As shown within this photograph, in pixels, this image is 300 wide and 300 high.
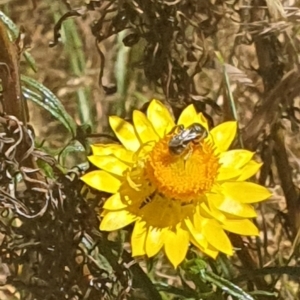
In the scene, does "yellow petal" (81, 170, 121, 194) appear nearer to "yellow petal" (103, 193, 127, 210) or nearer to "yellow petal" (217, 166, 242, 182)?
"yellow petal" (103, 193, 127, 210)

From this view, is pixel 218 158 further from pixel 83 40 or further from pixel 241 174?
pixel 83 40

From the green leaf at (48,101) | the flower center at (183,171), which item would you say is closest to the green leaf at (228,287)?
the flower center at (183,171)

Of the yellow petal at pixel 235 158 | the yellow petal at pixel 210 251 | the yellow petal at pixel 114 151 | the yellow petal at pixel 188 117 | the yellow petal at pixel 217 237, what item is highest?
the yellow petal at pixel 188 117

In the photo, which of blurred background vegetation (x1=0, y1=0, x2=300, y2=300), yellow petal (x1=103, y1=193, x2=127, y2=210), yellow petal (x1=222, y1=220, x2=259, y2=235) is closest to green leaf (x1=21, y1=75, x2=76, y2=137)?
blurred background vegetation (x1=0, y1=0, x2=300, y2=300)

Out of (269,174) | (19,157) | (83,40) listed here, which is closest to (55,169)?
(19,157)

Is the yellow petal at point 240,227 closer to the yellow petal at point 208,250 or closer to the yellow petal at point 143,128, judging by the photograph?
the yellow petal at point 208,250

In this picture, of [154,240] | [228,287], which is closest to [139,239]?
[154,240]

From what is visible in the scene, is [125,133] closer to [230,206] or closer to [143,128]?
[143,128]

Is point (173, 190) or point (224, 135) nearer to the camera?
point (173, 190)
